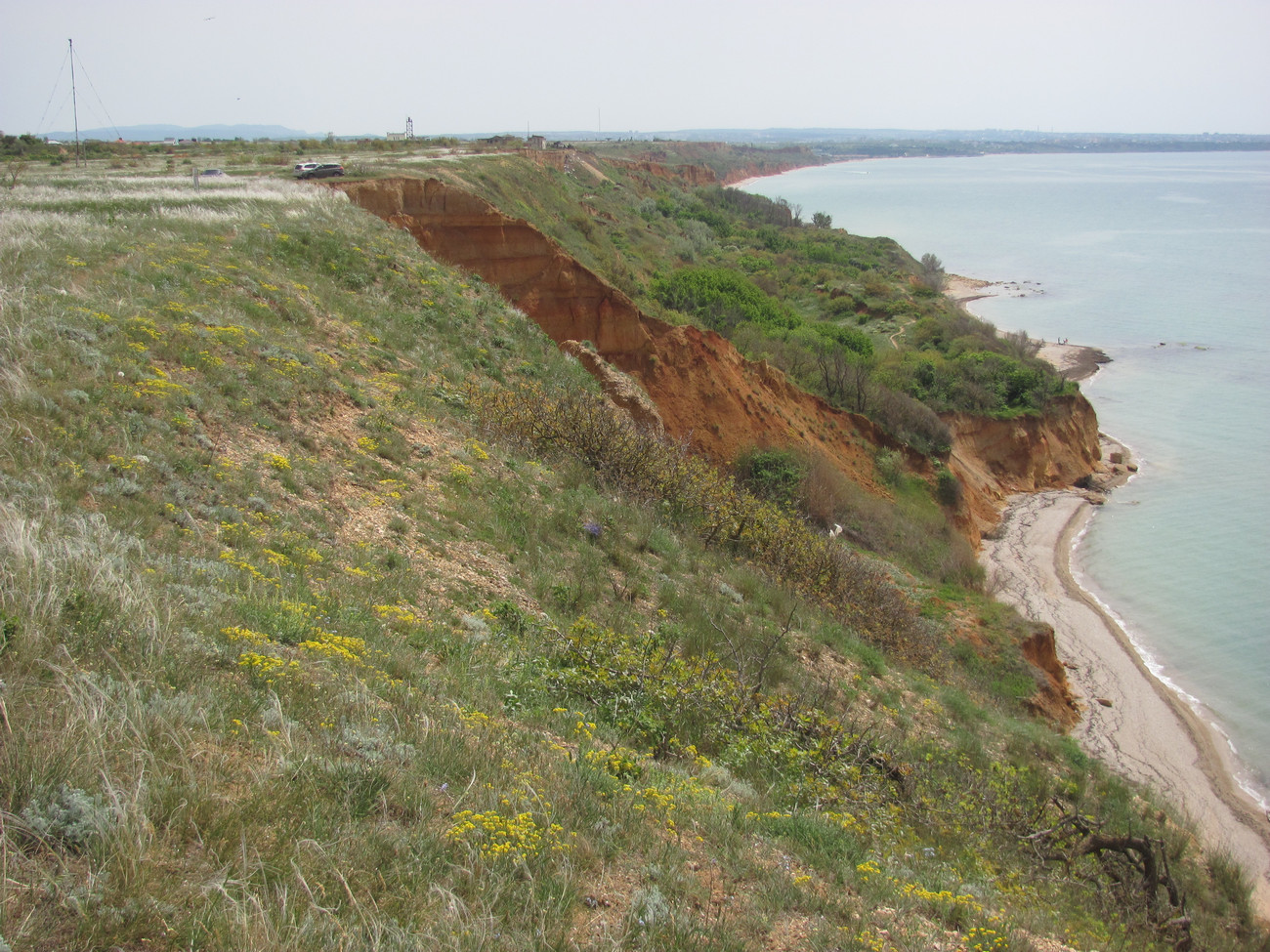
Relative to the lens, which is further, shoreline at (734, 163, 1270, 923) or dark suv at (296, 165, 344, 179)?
dark suv at (296, 165, 344, 179)

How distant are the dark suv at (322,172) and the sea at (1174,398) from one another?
1161 inches

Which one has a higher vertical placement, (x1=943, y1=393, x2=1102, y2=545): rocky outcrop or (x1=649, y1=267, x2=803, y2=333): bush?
(x1=649, y1=267, x2=803, y2=333): bush

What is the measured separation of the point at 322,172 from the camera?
2858 cm

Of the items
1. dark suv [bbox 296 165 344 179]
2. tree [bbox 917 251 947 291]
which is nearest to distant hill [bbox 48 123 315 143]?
dark suv [bbox 296 165 344 179]

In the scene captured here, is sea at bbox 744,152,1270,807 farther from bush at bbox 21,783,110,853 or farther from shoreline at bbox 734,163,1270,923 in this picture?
bush at bbox 21,783,110,853

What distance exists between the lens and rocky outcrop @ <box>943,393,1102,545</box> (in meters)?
31.7

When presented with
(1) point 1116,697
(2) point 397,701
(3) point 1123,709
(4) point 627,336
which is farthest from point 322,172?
(3) point 1123,709

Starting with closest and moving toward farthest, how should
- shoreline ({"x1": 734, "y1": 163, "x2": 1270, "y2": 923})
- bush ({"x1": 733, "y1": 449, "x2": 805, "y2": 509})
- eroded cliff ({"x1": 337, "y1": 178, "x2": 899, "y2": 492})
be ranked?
shoreline ({"x1": 734, "y1": 163, "x2": 1270, "y2": 923}) < bush ({"x1": 733, "y1": 449, "x2": 805, "y2": 509}) < eroded cliff ({"x1": 337, "y1": 178, "x2": 899, "y2": 492})

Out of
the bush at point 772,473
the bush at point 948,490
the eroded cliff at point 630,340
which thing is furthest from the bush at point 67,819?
the bush at point 948,490

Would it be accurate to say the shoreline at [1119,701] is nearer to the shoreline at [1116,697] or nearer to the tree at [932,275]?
the shoreline at [1116,697]

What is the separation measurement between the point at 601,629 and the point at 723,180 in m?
159

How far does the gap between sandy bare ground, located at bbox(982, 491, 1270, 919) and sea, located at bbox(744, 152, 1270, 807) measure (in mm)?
720

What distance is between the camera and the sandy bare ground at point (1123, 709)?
15.9 meters

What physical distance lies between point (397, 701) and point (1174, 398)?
53297 mm
